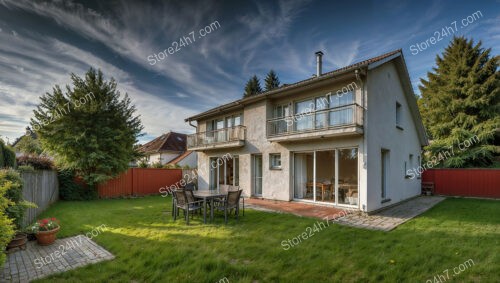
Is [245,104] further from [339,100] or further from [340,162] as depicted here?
[340,162]

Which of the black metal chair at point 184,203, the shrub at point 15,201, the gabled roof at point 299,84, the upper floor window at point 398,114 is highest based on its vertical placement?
the gabled roof at point 299,84

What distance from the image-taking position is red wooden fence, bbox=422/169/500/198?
14031mm

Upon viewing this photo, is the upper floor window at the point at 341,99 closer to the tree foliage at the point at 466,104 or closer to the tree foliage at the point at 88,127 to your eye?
the tree foliage at the point at 88,127

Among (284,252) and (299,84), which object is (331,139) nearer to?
(299,84)

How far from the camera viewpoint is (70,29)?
8.03 meters

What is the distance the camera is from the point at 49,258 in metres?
4.98

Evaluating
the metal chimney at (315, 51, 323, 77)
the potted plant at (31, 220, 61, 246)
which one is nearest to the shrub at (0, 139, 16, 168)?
the potted plant at (31, 220, 61, 246)

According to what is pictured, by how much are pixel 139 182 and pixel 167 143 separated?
565 inches

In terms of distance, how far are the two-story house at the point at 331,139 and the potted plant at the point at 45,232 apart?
8.40 metres

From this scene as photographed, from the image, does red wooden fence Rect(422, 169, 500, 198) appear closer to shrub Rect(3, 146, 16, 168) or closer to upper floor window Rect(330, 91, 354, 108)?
upper floor window Rect(330, 91, 354, 108)

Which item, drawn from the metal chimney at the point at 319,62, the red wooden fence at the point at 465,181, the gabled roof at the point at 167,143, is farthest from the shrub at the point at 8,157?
the red wooden fence at the point at 465,181

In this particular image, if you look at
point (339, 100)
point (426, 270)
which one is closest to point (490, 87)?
point (339, 100)

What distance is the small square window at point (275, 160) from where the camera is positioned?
12.3 meters

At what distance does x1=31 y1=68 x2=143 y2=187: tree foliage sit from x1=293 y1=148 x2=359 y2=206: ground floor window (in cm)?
1050
